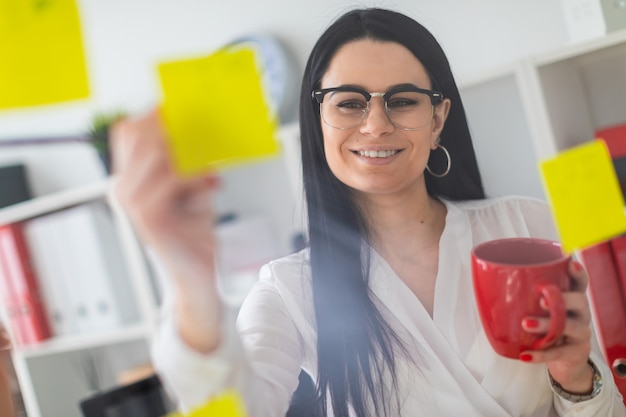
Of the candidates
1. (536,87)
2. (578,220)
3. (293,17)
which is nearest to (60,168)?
(293,17)

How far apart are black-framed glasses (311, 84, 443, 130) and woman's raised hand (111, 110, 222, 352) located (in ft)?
0.62

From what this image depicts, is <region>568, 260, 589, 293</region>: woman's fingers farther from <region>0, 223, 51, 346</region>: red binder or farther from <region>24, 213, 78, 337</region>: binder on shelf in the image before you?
<region>0, 223, 51, 346</region>: red binder

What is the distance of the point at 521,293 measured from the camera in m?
0.41

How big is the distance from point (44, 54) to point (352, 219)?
303 millimetres

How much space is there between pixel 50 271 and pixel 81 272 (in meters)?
0.07

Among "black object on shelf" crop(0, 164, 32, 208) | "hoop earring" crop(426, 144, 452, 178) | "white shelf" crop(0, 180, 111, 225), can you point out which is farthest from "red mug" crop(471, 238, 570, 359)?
"black object on shelf" crop(0, 164, 32, 208)

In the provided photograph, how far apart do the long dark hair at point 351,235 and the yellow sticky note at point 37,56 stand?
24 cm

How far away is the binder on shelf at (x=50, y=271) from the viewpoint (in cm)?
122

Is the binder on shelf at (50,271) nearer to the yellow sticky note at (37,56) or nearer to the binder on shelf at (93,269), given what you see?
the binder on shelf at (93,269)

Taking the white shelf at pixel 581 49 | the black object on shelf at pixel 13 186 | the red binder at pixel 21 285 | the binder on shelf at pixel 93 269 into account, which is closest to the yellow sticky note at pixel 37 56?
the white shelf at pixel 581 49

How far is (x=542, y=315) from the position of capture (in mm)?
405

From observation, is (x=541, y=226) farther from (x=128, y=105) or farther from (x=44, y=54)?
(x=128, y=105)

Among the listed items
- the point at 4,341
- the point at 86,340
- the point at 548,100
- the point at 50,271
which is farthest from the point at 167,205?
the point at 86,340

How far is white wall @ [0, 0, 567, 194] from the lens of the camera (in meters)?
0.77
